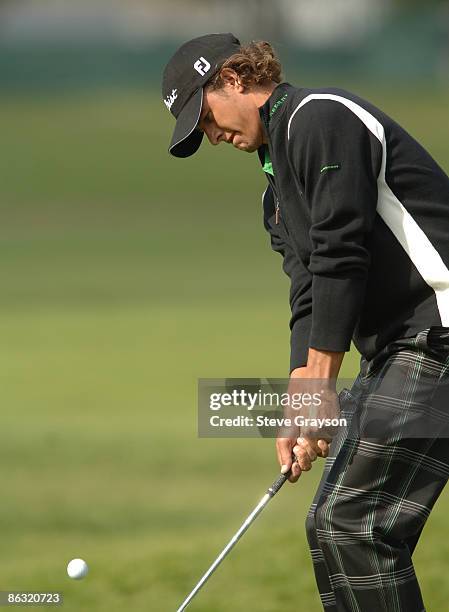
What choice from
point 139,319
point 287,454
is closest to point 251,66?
point 287,454

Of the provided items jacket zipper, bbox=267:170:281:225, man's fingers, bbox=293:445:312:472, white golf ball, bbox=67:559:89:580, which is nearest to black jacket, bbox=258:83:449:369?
jacket zipper, bbox=267:170:281:225

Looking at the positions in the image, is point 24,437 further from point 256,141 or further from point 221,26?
point 221,26

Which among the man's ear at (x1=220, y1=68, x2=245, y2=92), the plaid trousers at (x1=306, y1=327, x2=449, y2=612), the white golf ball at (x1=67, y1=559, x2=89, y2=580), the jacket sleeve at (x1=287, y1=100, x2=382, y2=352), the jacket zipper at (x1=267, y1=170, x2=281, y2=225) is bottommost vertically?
the plaid trousers at (x1=306, y1=327, x2=449, y2=612)

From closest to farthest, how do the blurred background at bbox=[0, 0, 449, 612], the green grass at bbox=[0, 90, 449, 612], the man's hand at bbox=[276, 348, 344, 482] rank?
the man's hand at bbox=[276, 348, 344, 482]
the green grass at bbox=[0, 90, 449, 612]
the blurred background at bbox=[0, 0, 449, 612]

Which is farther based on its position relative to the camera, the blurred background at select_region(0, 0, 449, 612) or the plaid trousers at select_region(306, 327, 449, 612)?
the blurred background at select_region(0, 0, 449, 612)

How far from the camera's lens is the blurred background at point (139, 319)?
7320mm

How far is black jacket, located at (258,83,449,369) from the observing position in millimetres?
4602

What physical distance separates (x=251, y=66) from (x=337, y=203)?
2.15 ft

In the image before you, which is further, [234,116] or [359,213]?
[234,116]

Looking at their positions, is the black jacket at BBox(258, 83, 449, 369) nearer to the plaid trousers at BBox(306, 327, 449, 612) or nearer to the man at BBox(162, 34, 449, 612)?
the man at BBox(162, 34, 449, 612)

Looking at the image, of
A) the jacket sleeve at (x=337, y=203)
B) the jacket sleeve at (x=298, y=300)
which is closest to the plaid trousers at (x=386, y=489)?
the jacket sleeve at (x=337, y=203)

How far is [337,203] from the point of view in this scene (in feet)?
15.0

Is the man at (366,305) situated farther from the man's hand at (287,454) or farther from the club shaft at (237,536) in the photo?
the club shaft at (237,536)

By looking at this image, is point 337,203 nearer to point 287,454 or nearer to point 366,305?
point 366,305
